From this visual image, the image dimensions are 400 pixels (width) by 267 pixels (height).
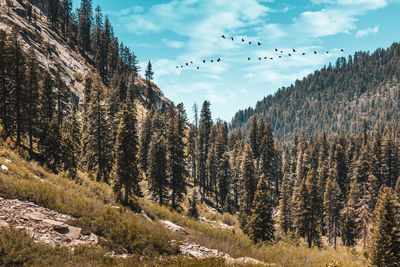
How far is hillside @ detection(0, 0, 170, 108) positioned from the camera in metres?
67.6

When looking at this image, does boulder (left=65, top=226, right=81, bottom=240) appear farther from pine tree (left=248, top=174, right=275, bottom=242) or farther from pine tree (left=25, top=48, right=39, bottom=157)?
pine tree (left=25, top=48, right=39, bottom=157)

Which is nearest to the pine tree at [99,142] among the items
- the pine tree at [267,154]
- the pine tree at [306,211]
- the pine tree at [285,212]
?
A: the pine tree at [306,211]

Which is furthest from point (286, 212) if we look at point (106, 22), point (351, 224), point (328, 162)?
point (106, 22)

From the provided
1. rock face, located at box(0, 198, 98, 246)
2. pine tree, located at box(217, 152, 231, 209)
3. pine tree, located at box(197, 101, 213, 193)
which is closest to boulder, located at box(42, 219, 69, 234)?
rock face, located at box(0, 198, 98, 246)

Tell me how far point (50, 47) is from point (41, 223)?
85.9 meters

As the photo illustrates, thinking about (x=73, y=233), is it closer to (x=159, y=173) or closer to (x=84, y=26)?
(x=159, y=173)

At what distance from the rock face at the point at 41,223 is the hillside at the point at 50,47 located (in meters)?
67.7

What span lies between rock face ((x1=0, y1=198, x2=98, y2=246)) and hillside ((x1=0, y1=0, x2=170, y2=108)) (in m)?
67.7

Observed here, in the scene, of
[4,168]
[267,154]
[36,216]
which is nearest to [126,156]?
[4,168]

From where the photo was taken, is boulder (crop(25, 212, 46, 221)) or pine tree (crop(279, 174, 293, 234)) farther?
pine tree (crop(279, 174, 293, 234))

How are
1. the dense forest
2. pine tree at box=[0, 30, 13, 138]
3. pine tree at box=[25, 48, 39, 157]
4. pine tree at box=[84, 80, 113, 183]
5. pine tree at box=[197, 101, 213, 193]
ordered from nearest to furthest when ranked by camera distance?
the dense forest, pine tree at box=[0, 30, 13, 138], pine tree at box=[25, 48, 39, 157], pine tree at box=[84, 80, 113, 183], pine tree at box=[197, 101, 213, 193]

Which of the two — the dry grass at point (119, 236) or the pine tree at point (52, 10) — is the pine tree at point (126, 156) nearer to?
the dry grass at point (119, 236)

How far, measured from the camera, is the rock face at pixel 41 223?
8195mm

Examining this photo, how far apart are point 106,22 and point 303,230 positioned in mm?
117237
